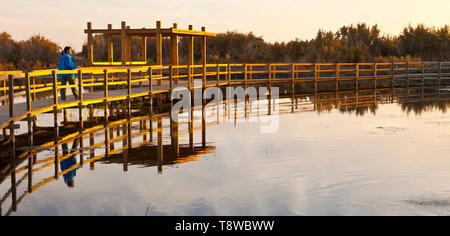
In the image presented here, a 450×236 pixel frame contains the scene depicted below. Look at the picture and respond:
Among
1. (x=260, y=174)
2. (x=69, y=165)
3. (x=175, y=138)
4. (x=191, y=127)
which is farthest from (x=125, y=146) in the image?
(x=260, y=174)

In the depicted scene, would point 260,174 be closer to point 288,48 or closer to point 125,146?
point 125,146

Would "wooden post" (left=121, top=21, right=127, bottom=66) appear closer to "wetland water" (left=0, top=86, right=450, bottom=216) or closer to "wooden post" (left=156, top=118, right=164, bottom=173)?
"wetland water" (left=0, top=86, right=450, bottom=216)

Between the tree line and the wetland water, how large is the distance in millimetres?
32022

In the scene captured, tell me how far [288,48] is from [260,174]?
47.3 meters

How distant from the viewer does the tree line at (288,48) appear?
49.7 m

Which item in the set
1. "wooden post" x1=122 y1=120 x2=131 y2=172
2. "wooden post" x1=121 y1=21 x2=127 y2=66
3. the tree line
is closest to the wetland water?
"wooden post" x1=122 y1=120 x2=131 y2=172

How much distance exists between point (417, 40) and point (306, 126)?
148 ft

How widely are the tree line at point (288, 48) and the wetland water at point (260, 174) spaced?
32022mm

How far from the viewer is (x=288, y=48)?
56.3 meters

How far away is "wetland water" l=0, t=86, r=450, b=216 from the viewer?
7.68 meters

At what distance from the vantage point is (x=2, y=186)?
29.5 ft

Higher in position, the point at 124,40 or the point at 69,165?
the point at 124,40
